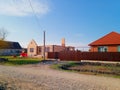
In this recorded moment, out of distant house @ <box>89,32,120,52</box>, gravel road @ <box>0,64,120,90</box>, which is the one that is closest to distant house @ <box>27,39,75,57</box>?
distant house @ <box>89,32,120,52</box>

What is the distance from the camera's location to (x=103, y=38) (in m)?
38.3

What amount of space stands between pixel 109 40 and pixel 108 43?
1.02 m

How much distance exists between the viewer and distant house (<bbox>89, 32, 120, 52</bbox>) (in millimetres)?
35344

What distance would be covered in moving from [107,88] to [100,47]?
27.4 m

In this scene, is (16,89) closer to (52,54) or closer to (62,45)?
(52,54)

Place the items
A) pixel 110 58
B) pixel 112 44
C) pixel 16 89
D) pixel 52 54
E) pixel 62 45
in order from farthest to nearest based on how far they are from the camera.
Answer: pixel 62 45
pixel 52 54
pixel 112 44
pixel 110 58
pixel 16 89

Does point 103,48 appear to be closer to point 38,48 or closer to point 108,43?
point 108,43

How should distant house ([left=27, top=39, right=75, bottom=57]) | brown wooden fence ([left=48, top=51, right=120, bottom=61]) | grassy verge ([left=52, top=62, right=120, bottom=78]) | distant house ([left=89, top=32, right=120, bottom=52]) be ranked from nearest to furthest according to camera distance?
grassy verge ([left=52, top=62, right=120, bottom=78]), brown wooden fence ([left=48, top=51, right=120, bottom=61]), distant house ([left=89, top=32, right=120, bottom=52]), distant house ([left=27, top=39, right=75, bottom=57])

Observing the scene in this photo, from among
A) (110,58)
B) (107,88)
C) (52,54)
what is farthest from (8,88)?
(52,54)

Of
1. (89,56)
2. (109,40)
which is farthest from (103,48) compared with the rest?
(89,56)

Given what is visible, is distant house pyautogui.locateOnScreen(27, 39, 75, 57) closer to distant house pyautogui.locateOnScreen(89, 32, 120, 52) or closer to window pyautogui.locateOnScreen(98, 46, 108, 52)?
distant house pyautogui.locateOnScreen(89, 32, 120, 52)

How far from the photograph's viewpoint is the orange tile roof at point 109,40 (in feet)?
117

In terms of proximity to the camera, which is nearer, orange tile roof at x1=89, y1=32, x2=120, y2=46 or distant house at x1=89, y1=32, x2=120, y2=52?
distant house at x1=89, y1=32, x2=120, y2=52

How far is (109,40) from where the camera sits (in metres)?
37.0
